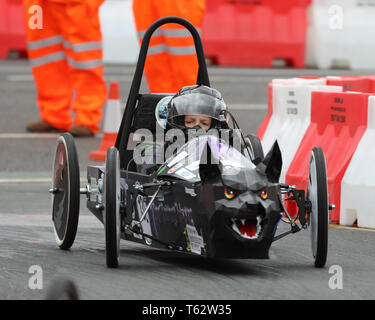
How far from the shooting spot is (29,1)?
37.9ft

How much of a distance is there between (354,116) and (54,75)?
4.59 metres

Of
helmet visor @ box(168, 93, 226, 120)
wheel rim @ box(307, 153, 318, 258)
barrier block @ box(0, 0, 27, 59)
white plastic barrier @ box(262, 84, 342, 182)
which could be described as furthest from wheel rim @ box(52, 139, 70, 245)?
barrier block @ box(0, 0, 27, 59)

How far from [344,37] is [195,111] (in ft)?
42.2

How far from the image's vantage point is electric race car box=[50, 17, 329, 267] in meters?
6.01

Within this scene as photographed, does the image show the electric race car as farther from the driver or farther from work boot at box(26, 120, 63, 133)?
work boot at box(26, 120, 63, 133)

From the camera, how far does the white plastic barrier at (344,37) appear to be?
19.2 meters

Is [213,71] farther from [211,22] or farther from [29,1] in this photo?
[29,1]

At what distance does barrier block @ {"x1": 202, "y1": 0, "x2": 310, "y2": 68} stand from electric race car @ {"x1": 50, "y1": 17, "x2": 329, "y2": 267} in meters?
12.0

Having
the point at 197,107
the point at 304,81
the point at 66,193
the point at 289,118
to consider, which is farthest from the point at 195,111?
the point at 304,81

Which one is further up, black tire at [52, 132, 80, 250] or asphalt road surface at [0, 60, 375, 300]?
black tire at [52, 132, 80, 250]

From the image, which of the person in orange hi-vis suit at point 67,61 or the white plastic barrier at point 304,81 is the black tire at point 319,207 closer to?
the white plastic barrier at point 304,81

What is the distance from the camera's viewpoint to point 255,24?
19.2 m

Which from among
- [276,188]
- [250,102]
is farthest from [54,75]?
[276,188]
